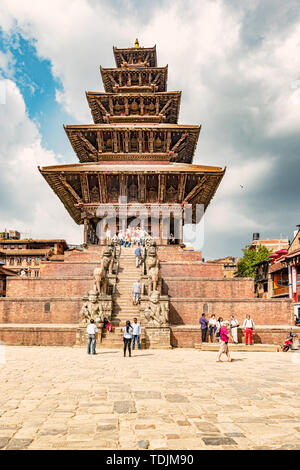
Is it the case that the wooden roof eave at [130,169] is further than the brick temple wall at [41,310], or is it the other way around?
the wooden roof eave at [130,169]

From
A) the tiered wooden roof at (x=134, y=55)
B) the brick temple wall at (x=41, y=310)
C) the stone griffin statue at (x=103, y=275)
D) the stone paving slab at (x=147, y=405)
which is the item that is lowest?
the stone paving slab at (x=147, y=405)

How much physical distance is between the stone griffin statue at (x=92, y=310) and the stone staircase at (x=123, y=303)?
0.64 metres

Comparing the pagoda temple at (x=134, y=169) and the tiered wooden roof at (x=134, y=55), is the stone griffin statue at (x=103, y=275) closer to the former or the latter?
the pagoda temple at (x=134, y=169)

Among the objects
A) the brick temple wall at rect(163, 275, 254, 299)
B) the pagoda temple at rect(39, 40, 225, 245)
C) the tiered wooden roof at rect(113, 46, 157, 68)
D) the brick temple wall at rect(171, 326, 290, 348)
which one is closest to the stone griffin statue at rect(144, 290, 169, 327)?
the brick temple wall at rect(171, 326, 290, 348)

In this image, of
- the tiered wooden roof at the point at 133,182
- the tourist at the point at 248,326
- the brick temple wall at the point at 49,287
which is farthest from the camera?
the tiered wooden roof at the point at 133,182

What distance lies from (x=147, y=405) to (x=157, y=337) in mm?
8558

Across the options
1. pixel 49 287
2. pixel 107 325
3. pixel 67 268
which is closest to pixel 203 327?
pixel 107 325

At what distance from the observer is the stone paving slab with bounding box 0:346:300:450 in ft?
13.8

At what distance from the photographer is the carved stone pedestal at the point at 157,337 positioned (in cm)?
1403

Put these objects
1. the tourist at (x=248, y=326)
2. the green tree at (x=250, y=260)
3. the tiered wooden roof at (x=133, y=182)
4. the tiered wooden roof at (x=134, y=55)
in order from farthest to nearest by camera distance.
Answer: the green tree at (x=250, y=260)
the tiered wooden roof at (x=134, y=55)
the tiered wooden roof at (x=133, y=182)
the tourist at (x=248, y=326)

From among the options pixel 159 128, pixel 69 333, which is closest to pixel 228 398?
pixel 69 333

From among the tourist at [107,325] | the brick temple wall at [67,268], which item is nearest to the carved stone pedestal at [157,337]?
the tourist at [107,325]

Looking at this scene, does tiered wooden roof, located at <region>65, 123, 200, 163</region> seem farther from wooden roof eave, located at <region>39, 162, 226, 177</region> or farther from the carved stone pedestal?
the carved stone pedestal
